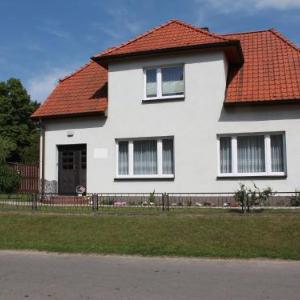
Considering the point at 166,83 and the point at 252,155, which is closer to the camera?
the point at 252,155

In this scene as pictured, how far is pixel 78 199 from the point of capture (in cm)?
1955

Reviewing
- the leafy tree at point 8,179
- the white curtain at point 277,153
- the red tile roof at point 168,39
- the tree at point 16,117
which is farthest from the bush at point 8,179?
the tree at point 16,117

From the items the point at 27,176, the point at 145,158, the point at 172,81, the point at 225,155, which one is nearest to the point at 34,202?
the point at 145,158

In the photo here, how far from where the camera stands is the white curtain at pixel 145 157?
2031 cm

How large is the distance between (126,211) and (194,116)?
17.7 feet

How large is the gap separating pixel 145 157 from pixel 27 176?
8877 millimetres

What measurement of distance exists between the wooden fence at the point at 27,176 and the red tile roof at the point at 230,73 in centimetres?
518

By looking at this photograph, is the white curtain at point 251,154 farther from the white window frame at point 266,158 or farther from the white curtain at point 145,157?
the white curtain at point 145,157

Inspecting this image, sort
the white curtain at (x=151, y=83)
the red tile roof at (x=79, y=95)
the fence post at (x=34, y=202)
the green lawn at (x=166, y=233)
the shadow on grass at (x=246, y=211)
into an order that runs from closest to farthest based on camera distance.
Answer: the green lawn at (x=166, y=233) < the shadow on grass at (x=246, y=211) < the fence post at (x=34, y=202) < the white curtain at (x=151, y=83) < the red tile roof at (x=79, y=95)

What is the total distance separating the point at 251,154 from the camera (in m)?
19.1

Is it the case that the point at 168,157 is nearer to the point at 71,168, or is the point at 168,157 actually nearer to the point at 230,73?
the point at 230,73

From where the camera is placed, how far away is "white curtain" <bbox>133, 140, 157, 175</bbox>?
2031cm

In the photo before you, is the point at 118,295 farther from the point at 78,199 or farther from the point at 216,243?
the point at 78,199

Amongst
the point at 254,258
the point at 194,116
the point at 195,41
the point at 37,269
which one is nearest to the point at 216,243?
the point at 254,258
